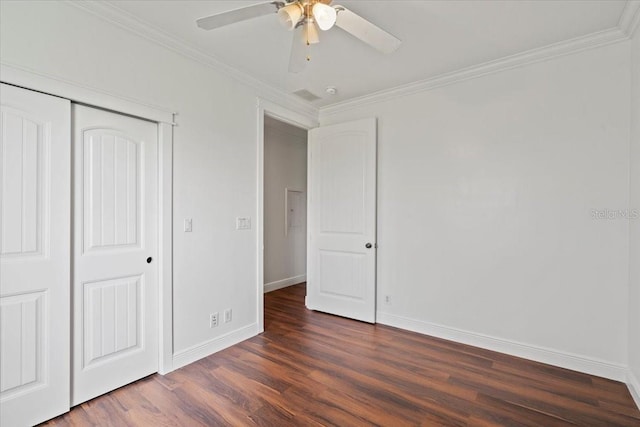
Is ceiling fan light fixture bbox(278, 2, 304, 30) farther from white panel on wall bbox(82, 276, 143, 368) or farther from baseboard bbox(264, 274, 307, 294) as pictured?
baseboard bbox(264, 274, 307, 294)

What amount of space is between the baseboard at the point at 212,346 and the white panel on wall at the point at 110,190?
102 centimetres

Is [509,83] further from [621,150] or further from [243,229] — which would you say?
[243,229]

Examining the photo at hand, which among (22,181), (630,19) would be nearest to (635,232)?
(630,19)

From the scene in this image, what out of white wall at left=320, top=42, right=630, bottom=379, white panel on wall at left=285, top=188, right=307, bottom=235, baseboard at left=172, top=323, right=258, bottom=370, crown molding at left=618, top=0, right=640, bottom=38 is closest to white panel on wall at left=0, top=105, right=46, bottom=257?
baseboard at left=172, top=323, right=258, bottom=370

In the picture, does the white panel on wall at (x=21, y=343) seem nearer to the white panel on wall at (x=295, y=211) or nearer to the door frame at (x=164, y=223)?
the door frame at (x=164, y=223)

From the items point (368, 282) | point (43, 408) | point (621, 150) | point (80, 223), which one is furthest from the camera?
point (368, 282)

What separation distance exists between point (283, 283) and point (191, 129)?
3310 mm

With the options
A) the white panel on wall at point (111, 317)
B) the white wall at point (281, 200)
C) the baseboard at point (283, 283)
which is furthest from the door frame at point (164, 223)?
the baseboard at point (283, 283)

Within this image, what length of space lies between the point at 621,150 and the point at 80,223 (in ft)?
13.0

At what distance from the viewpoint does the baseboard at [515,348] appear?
2396mm

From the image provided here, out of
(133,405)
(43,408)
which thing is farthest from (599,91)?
(43,408)

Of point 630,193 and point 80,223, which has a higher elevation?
point 630,193

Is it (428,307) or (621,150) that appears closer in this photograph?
(621,150)

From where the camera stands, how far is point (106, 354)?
2.16 metres
